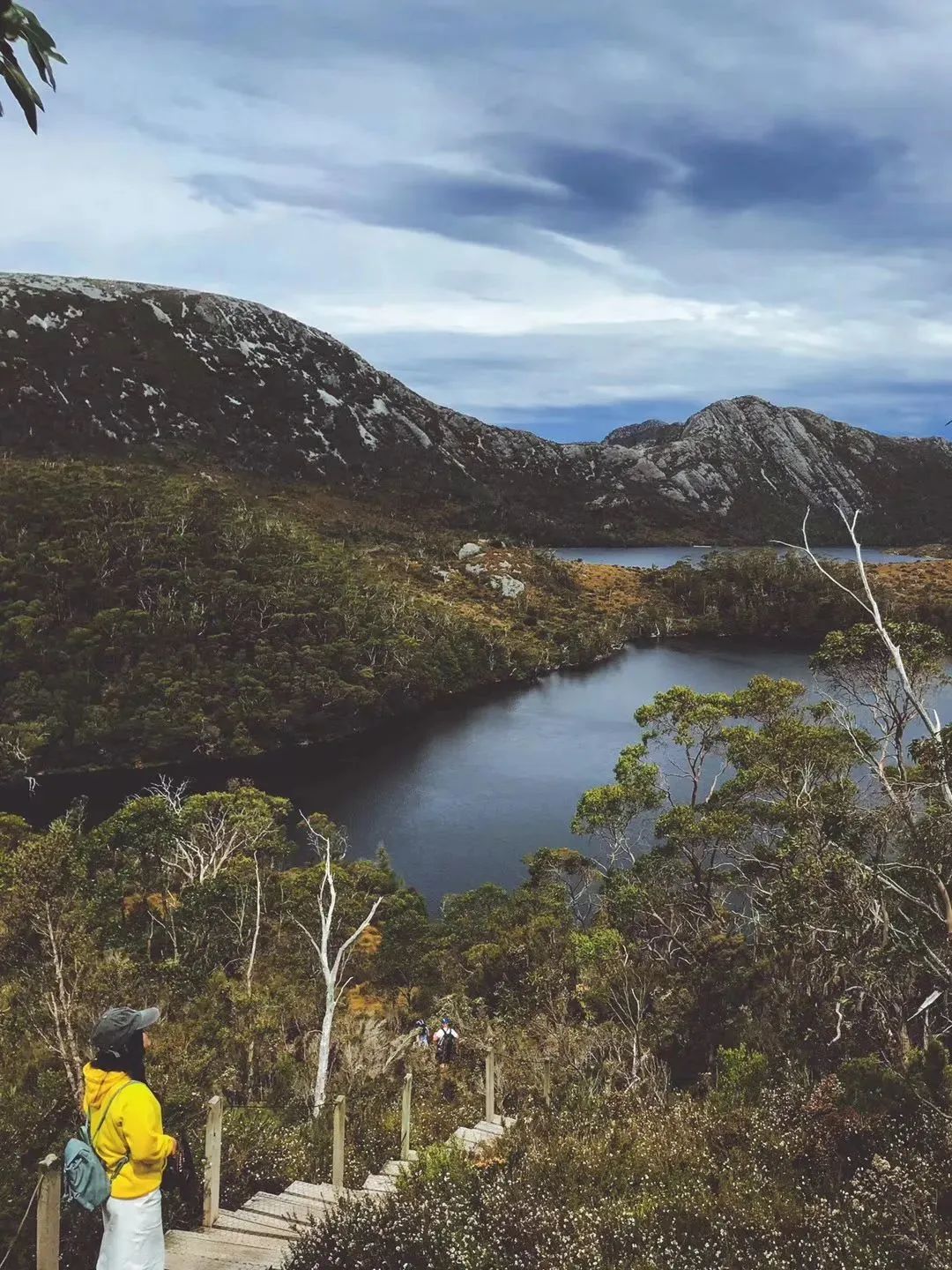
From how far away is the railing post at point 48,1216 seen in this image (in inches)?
169

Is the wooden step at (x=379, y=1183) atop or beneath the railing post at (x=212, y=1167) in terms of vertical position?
beneath

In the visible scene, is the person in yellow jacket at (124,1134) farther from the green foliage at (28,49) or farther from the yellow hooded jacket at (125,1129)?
the green foliage at (28,49)

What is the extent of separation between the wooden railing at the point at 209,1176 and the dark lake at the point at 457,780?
30480 millimetres

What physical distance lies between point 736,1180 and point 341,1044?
58.2ft

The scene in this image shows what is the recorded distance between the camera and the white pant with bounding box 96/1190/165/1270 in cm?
442

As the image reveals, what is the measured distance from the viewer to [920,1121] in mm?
7645

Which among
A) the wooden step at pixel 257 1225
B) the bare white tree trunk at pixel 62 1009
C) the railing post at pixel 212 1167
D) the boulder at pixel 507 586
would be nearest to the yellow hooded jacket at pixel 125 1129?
the railing post at pixel 212 1167

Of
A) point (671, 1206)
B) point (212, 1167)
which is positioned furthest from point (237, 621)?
point (671, 1206)

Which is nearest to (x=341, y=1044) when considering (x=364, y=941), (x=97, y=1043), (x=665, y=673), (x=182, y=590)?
(x=364, y=941)

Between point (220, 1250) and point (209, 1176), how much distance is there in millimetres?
643

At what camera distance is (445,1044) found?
798 inches

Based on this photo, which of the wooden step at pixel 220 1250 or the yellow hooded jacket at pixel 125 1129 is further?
the wooden step at pixel 220 1250

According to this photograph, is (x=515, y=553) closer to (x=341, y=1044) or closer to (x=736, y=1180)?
(x=341, y=1044)

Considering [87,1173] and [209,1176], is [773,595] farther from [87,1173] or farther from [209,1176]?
[87,1173]
